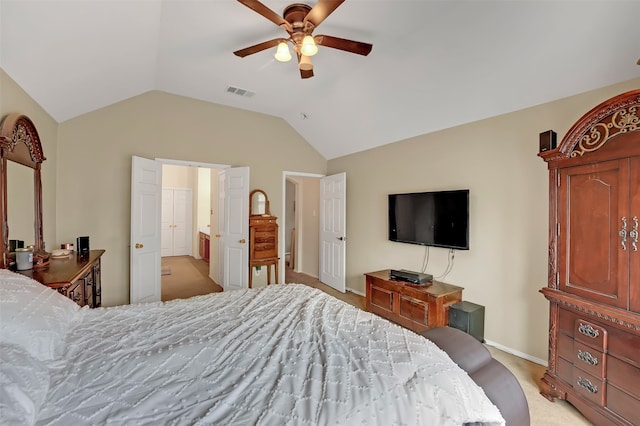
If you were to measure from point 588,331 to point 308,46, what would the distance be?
2703 mm

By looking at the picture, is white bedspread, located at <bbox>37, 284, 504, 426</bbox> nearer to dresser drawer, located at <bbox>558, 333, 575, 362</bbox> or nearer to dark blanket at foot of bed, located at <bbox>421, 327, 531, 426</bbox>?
dark blanket at foot of bed, located at <bbox>421, 327, 531, 426</bbox>

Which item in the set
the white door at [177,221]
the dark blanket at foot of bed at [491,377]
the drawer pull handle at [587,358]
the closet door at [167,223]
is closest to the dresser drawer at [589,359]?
the drawer pull handle at [587,358]

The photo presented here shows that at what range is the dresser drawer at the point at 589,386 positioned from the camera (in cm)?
176

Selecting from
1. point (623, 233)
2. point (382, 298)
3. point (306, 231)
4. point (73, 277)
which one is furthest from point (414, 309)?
point (306, 231)

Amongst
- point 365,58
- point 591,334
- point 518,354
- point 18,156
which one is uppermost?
point 365,58

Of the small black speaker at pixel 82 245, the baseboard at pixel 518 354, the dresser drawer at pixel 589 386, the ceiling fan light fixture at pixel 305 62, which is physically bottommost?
the baseboard at pixel 518 354

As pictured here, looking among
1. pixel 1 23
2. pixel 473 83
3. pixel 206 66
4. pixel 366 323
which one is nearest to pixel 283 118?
pixel 206 66

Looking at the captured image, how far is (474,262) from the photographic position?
3133 millimetres

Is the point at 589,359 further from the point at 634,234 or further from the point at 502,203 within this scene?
the point at 502,203

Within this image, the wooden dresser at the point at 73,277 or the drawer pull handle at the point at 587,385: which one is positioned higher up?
the wooden dresser at the point at 73,277

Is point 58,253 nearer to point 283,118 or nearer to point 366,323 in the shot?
point 366,323

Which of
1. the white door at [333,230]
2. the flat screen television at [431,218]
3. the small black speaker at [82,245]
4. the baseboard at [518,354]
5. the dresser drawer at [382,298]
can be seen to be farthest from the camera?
the white door at [333,230]

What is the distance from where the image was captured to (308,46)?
2020mm

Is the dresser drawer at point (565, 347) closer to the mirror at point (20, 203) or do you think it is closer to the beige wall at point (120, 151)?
the mirror at point (20, 203)
